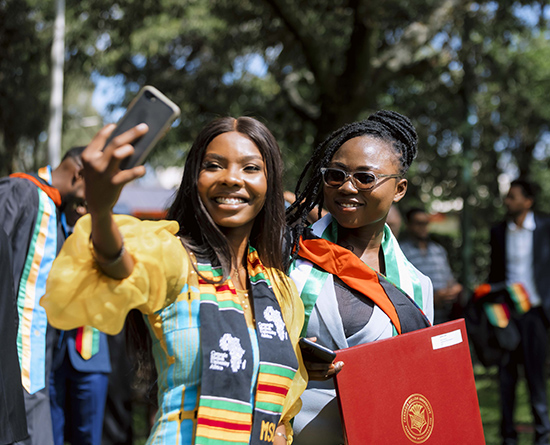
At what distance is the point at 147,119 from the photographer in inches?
57.6

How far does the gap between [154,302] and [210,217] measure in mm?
451

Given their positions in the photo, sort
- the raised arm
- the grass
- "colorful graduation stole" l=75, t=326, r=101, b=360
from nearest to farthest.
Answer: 1. the raised arm
2. "colorful graduation stole" l=75, t=326, r=101, b=360
3. the grass

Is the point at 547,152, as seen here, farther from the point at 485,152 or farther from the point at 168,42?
the point at 168,42

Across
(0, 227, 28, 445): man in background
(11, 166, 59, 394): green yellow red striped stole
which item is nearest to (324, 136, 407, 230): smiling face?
(0, 227, 28, 445): man in background

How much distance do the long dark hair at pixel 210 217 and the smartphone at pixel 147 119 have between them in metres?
0.61

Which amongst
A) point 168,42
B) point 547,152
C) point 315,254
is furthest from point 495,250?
point 547,152

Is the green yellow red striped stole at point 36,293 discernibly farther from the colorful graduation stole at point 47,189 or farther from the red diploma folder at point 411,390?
the red diploma folder at point 411,390

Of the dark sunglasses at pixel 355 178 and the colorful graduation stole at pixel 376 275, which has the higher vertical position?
the dark sunglasses at pixel 355 178

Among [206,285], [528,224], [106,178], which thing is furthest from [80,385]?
[528,224]

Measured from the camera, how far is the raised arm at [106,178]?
Answer: 1416 mm

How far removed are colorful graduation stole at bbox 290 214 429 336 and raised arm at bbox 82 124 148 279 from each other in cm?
89

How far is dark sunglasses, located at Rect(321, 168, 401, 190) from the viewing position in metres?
2.43

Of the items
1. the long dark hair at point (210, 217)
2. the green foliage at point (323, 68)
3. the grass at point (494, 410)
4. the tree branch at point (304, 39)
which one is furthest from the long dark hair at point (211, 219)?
the tree branch at point (304, 39)

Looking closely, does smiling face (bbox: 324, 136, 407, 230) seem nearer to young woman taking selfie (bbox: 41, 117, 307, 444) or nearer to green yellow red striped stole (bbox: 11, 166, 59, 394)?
young woman taking selfie (bbox: 41, 117, 307, 444)
